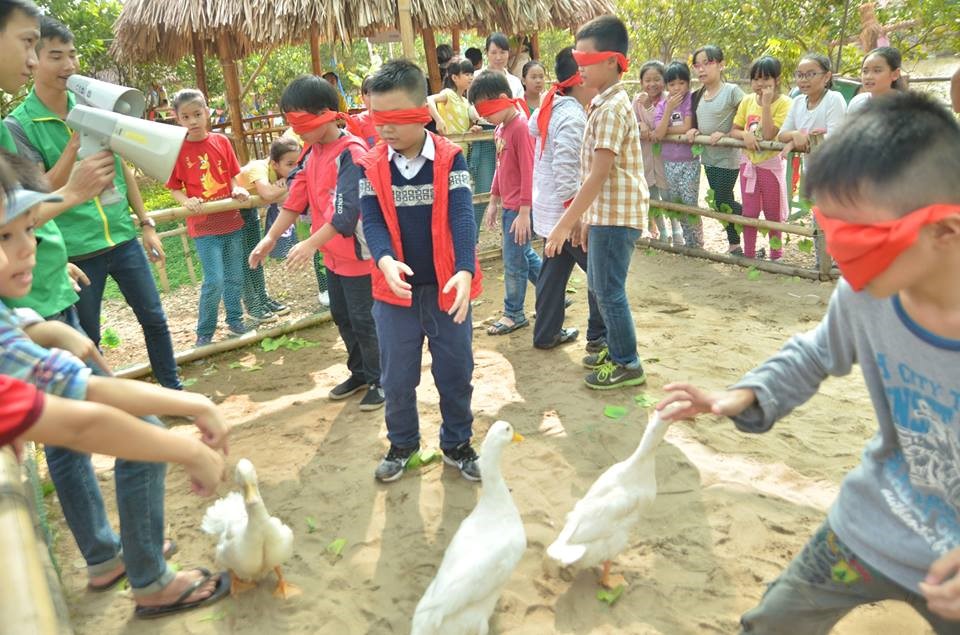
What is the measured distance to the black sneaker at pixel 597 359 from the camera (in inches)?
169

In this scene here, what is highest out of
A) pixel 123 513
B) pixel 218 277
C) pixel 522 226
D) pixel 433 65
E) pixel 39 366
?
pixel 433 65

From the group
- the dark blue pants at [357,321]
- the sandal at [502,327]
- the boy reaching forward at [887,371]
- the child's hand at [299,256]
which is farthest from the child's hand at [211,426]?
the sandal at [502,327]

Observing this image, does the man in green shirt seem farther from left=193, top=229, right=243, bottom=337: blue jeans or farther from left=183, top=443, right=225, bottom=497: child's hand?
left=183, top=443, right=225, bottom=497: child's hand

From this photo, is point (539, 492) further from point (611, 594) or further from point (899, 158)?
point (899, 158)

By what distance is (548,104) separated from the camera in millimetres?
A: 4379

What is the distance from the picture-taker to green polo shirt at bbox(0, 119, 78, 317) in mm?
2539

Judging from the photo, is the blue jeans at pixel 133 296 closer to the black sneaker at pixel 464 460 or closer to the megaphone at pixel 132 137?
the megaphone at pixel 132 137

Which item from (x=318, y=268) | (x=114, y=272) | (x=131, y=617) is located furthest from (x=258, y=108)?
(x=131, y=617)

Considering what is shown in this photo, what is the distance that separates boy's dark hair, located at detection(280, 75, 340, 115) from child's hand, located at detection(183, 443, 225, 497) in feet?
8.46

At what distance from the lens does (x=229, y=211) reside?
5.16 meters

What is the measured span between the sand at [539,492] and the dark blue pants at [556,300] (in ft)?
0.54

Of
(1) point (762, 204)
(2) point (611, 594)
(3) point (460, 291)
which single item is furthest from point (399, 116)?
(1) point (762, 204)

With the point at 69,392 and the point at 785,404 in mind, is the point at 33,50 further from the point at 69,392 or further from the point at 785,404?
the point at 785,404

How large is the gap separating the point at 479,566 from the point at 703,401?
38.7 inches
